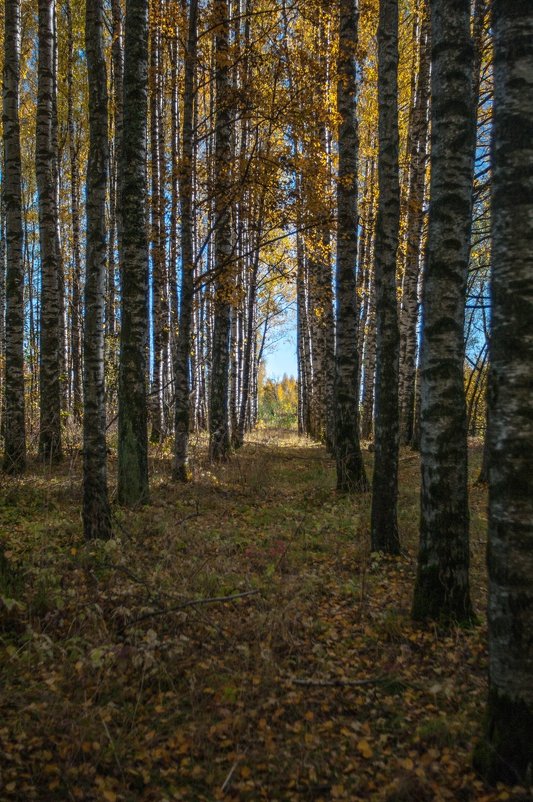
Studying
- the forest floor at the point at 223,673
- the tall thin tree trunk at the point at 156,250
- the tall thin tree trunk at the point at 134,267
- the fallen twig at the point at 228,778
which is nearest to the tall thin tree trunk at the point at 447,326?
the forest floor at the point at 223,673

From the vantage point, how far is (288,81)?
10.6 metres

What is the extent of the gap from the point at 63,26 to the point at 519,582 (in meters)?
21.0

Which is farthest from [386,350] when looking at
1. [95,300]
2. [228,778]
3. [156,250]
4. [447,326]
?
[156,250]

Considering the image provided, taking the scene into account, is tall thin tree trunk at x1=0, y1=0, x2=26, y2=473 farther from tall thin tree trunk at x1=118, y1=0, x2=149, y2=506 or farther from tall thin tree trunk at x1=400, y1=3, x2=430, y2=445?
tall thin tree trunk at x1=400, y1=3, x2=430, y2=445

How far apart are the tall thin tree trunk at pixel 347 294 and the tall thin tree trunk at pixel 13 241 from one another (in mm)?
5584

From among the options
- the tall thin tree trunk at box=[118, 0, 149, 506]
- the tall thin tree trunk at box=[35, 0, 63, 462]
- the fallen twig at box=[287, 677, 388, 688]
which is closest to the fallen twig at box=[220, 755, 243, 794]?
the fallen twig at box=[287, 677, 388, 688]

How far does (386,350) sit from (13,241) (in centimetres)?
699

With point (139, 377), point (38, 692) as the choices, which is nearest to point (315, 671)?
point (38, 692)

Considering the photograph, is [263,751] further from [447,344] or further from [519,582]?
[447,344]

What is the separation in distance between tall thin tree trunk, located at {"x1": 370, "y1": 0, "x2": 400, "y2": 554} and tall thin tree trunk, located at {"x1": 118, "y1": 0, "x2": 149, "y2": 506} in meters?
3.30

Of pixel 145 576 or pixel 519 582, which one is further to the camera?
pixel 145 576

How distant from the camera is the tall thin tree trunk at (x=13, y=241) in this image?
9078 mm

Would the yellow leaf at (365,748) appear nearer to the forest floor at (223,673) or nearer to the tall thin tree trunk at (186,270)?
the forest floor at (223,673)

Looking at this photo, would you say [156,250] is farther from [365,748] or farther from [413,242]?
[365,748]
